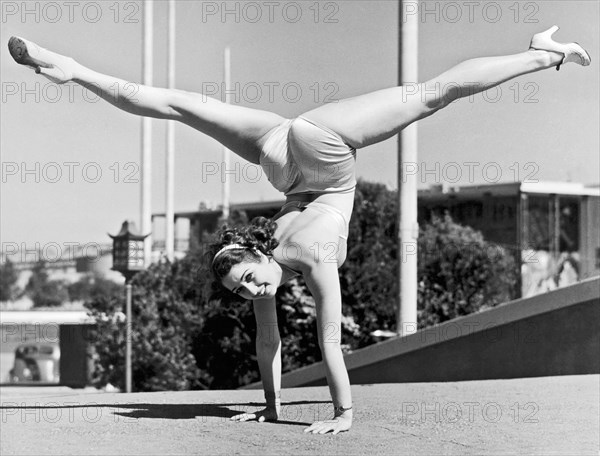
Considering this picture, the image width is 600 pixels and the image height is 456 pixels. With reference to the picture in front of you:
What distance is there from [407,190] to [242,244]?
659 cm

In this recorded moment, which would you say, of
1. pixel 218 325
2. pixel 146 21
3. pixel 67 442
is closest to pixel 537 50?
pixel 67 442

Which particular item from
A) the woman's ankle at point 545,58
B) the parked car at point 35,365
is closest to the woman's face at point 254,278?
the woman's ankle at point 545,58


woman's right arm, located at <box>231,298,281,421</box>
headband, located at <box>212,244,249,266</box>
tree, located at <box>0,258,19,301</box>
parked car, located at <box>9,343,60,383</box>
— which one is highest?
tree, located at <box>0,258,19,301</box>

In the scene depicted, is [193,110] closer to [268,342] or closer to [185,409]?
[268,342]

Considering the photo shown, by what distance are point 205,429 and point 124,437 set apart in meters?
0.58

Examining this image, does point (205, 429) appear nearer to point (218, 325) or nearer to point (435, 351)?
point (435, 351)

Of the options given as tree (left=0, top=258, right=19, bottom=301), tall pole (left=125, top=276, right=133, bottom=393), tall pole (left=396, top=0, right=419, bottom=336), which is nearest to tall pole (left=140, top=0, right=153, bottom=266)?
tall pole (left=125, top=276, right=133, bottom=393)

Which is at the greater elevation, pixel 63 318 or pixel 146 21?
pixel 146 21

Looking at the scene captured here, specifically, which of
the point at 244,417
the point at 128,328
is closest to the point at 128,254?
the point at 128,328

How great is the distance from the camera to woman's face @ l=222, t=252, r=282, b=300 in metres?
6.76

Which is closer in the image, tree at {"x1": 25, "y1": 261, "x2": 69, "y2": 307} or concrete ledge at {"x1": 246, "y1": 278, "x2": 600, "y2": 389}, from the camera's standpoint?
concrete ledge at {"x1": 246, "y1": 278, "x2": 600, "y2": 389}

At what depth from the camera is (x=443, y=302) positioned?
2523 centimetres

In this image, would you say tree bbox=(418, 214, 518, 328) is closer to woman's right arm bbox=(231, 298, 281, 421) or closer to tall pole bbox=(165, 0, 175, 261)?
tall pole bbox=(165, 0, 175, 261)

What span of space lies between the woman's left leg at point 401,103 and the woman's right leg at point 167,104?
386mm
